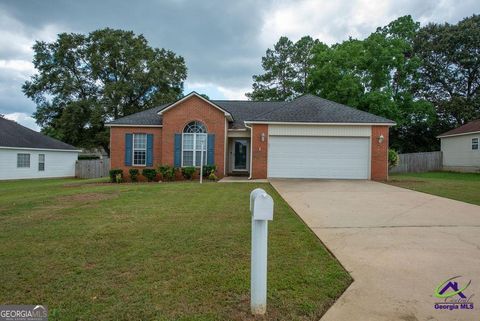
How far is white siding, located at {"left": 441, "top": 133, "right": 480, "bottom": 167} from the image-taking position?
2252 cm

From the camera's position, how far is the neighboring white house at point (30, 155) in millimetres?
21469

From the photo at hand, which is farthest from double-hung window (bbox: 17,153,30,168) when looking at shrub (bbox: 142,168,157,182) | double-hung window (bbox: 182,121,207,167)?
double-hung window (bbox: 182,121,207,167)

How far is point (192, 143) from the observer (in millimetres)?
16828

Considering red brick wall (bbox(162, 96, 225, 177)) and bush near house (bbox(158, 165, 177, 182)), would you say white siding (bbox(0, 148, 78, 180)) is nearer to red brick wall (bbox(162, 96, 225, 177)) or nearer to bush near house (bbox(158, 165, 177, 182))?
red brick wall (bbox(162, 96, 225, 177))

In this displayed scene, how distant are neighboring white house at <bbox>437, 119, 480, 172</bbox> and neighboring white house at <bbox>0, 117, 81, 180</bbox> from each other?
32123 millimetres

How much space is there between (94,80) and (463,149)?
116ft

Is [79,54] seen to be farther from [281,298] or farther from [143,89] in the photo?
[281,298]

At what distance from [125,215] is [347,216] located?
4943 millimetres

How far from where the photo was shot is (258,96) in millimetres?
35031

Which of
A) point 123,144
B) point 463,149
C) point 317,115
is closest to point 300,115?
point 317,115

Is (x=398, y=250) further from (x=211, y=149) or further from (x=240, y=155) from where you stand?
(x=240, y=155)

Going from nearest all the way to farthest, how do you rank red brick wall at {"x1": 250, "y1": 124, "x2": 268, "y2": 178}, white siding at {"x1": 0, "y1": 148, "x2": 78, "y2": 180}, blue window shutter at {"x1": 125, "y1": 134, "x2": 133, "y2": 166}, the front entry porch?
red brick wall at {"x1": 250, "y1": 124, "x2": 268, "y2": 178} < blue window shutter at {"x1": 125, "y1": 134, "x2": 133, "y2": 166} < the front entry porch < white siding at {"x1": 0, "y1": 148, "x2": 78, "y2": 180}

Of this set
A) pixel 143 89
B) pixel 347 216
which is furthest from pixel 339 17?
pixel 143 89
